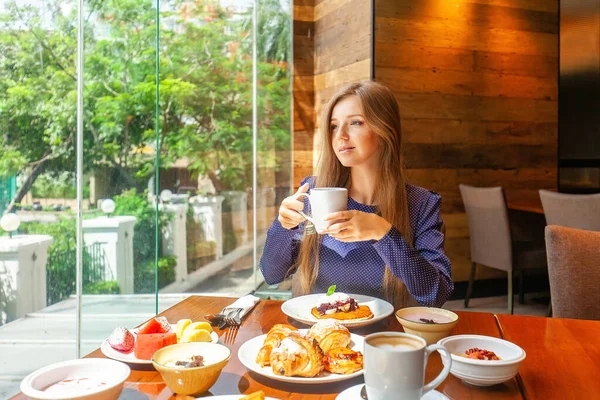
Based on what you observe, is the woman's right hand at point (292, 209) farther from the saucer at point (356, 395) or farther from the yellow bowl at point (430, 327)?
the saucer at point (356, 395)

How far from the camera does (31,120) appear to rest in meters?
2.07

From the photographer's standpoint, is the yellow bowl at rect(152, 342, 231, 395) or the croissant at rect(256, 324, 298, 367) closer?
the yellow bowl at rect(152, 342, 231, 395)

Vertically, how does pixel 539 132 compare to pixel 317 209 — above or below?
above

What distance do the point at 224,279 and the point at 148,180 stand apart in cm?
160

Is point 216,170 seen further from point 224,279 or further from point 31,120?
point 31,120

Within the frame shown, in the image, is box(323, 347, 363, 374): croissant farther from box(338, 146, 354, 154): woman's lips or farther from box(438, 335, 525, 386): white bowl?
box(338, 146, 354, 154): woman's lips

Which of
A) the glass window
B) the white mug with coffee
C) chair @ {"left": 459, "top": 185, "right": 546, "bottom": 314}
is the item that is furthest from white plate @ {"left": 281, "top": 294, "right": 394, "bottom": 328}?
chair @ {"left": 459, "top": 185, "right": 546, "bottom": 314}

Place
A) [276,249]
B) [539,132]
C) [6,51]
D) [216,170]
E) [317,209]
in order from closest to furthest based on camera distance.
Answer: [317,209] < [276,249] < [6,51] < [216,170] < [539,132]

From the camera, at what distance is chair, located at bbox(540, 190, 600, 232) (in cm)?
318

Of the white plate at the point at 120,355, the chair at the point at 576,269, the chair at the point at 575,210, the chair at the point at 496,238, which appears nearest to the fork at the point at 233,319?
the white plate at the point at 120,355

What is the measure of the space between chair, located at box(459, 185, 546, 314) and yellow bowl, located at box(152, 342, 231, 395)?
313cm

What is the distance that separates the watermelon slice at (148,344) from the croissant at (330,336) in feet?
0.91

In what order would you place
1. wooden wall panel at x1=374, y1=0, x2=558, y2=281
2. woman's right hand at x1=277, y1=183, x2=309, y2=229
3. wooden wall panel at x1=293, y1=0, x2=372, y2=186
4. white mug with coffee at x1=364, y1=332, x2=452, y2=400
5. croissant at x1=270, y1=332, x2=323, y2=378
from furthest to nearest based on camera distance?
wooden wall panel at x1=293, y1=0, x2=372, y2=186
wooden wall panel at x1=374, y1=0, x2=558, y2=281
woman's right hand at x1=277, y1=183, x2=309, y2=229
croissant at x1=270, y1=332, x2=323, y2=378
white mug with coffee at x1=364, y1=332, x2=452, y2=400

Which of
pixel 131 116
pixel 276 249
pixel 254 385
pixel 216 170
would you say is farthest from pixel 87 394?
pixel 216 170
